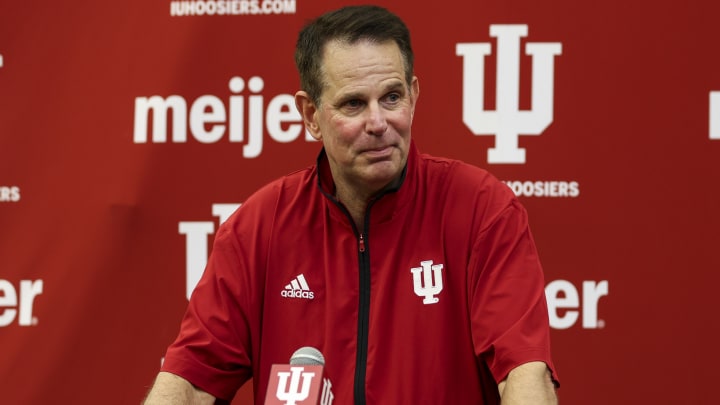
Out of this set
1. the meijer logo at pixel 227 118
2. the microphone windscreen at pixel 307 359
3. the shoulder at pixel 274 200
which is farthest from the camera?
the meijer logo at pixel 227 118

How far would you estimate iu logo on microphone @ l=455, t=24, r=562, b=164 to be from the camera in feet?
9.33

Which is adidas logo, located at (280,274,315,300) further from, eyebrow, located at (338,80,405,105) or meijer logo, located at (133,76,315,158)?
meijer logo, located at (133,76,315,158)

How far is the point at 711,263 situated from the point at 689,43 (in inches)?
25.9

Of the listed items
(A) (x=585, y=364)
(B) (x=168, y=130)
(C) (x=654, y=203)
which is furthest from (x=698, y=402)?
(B) (x=168, y=130)

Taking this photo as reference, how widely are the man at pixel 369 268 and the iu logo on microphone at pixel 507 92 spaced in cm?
80

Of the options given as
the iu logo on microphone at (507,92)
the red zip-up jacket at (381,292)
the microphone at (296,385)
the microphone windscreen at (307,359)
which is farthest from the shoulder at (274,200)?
the iu logo on microphone at (507,92)

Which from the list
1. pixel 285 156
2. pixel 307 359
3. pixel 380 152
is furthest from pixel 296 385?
pixel 285 156

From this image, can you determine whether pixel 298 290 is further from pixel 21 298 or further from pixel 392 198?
pixel 21 298

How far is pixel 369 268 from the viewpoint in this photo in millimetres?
1996

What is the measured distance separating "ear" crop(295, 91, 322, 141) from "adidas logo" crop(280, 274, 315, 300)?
333 mm

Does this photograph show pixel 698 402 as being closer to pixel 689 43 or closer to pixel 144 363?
pixel 689 43

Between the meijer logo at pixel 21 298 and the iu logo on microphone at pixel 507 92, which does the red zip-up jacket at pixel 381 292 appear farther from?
the meijer logo at pixel 21 298

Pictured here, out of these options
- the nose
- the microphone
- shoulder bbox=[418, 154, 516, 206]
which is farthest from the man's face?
the microphone

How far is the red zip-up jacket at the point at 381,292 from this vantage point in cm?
189
